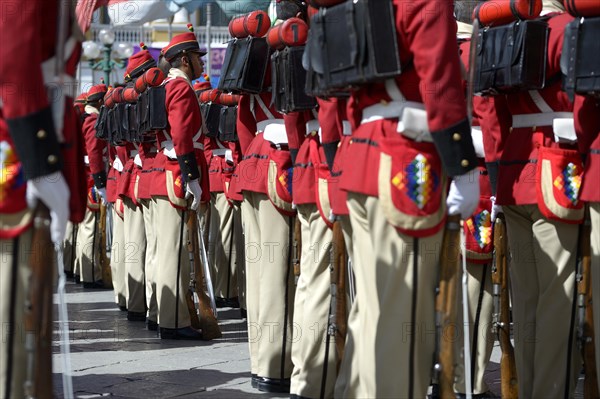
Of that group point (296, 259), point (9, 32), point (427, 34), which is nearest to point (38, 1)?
point (9, 32)

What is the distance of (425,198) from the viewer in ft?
14.0

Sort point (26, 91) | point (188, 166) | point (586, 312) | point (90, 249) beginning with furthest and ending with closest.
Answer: point (90, 249) → point (188, 166) → point (586, 312) → point (26, 91)

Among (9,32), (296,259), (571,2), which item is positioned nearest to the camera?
(9,32)

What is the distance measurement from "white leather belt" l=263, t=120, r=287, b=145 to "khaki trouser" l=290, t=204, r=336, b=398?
2.26 feet

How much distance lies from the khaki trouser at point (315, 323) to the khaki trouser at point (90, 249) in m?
7.60

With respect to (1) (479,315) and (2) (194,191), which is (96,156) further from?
(1) (479,315)

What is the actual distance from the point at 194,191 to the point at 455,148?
13.3 ft

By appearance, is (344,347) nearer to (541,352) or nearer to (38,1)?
(541,352)

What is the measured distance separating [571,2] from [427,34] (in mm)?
839

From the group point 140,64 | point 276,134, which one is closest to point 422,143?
point 276,134

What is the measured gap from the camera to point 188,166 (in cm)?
798

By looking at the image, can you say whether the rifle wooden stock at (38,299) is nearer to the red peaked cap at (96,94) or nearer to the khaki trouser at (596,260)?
the khaki trouser at (596,260)

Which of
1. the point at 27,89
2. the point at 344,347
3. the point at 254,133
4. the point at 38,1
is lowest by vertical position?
the point at 344,347

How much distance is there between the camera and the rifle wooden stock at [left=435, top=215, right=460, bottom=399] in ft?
14.1
